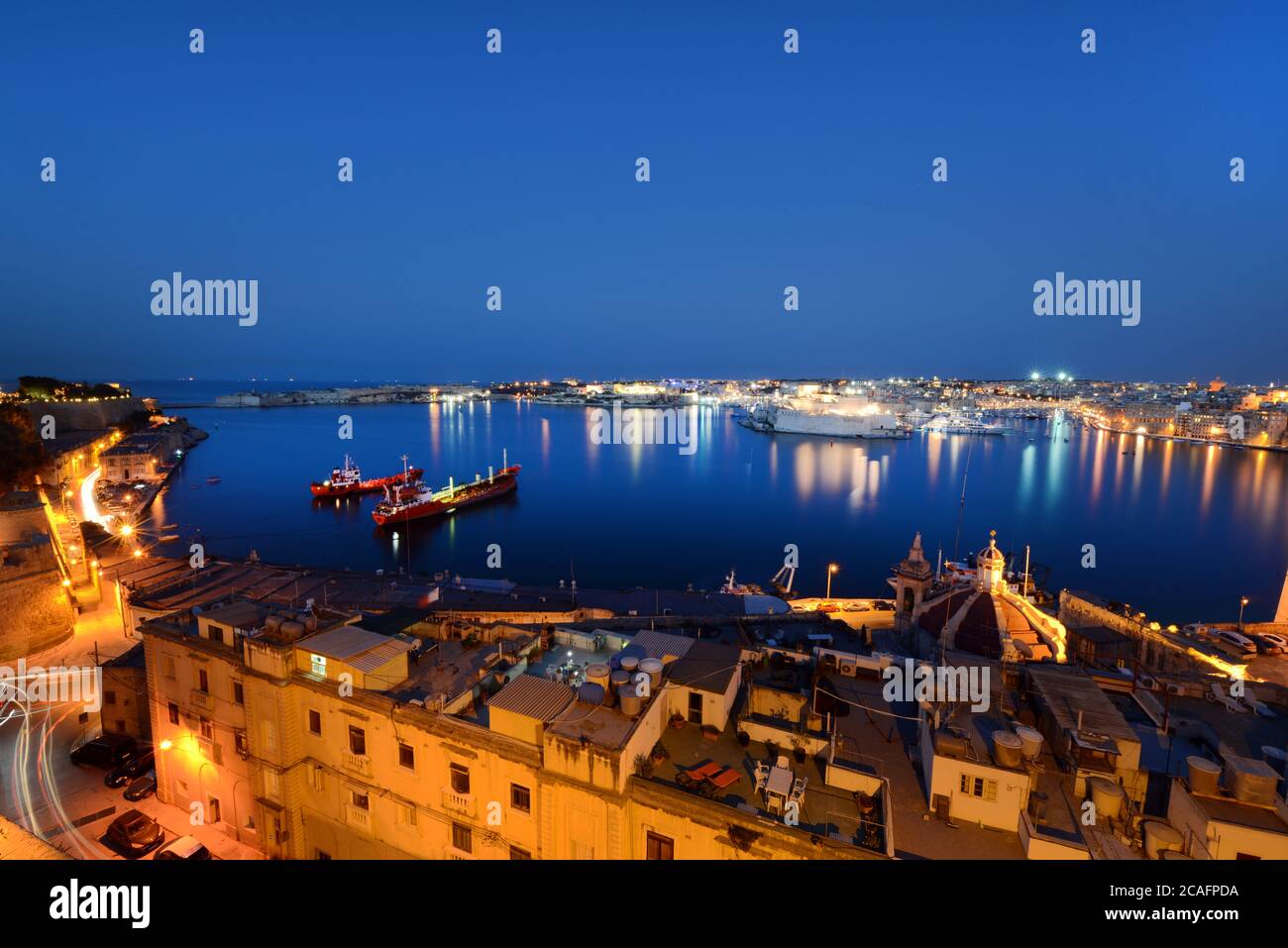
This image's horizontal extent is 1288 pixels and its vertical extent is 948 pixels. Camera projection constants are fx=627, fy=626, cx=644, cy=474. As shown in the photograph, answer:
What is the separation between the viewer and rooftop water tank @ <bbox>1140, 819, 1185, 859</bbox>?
18.9 ft

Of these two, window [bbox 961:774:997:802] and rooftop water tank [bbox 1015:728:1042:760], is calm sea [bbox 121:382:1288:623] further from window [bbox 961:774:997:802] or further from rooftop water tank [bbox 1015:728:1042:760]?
window [bbox 961:774:997:802]

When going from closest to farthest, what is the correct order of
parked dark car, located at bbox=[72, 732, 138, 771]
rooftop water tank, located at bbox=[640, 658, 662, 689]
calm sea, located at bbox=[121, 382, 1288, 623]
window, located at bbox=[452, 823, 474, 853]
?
rooftop water tank, located at bbox=[640, 658, 662, 689] < window, located at bbox=[452, 823, 474, 853] < parked dark car, located at bbox=[72, 732, 138, 771] < calm sea, located at bbox=[121, 382, 1288, 623]

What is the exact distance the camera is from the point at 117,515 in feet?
118

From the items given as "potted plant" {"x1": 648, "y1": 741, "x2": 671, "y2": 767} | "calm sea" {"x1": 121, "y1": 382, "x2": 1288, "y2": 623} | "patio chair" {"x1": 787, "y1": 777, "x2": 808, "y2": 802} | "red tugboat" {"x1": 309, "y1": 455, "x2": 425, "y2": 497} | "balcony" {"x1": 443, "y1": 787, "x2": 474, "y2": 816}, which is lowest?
"calm sea" {"x1": 121, "y1": 382, "x2": 1288, "y2": 623}

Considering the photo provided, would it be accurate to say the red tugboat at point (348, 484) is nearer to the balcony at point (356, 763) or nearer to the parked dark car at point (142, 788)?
the parked dark car at point (142, 788)

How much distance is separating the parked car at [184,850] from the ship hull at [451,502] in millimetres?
31109

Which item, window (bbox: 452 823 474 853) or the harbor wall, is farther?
the harbor wall

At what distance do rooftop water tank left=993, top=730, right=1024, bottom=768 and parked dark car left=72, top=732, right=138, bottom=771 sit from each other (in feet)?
50.1

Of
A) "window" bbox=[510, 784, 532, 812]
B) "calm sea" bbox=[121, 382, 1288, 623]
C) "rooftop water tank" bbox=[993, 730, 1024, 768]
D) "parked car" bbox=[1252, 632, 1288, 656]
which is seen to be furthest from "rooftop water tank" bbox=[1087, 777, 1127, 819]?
"calm sea" bbox=[121, 382, 1288, 623]

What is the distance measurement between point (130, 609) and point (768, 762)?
19.1 metres

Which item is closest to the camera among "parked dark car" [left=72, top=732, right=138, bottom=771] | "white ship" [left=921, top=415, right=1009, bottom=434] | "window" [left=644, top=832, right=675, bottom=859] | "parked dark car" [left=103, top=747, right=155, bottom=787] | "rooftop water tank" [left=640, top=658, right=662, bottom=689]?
"window" [left=644, top=832, right=675, bottom=859]

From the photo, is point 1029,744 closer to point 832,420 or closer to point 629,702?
point 629,702

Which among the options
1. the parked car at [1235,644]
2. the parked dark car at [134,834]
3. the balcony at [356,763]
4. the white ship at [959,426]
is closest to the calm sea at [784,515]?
the parked car at [1235,644]

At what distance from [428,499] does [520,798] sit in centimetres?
3949
